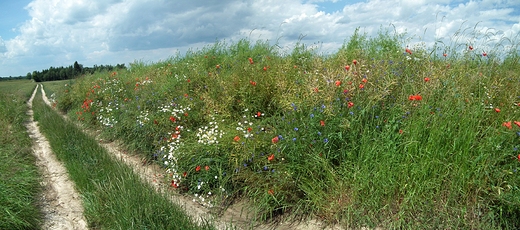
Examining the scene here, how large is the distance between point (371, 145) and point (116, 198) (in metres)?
3.03

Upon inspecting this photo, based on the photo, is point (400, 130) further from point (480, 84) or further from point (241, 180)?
point (241, 180)

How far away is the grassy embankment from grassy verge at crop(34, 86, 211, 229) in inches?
14.7

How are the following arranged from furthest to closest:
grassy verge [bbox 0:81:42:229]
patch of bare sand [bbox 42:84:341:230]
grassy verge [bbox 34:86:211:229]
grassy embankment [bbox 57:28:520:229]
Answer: grassy verge [bbox 0:81:42:229]
patch of bare sand [bbox 42:84:341:230]
grassy verge [bbox 34:86:211:229]
grassy embankment [bbox 57:28:520:229]

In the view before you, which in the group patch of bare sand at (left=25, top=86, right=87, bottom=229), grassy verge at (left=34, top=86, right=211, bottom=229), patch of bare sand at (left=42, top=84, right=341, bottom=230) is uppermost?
grassy verge at (left=34, top=86, right=211, bottom=229)

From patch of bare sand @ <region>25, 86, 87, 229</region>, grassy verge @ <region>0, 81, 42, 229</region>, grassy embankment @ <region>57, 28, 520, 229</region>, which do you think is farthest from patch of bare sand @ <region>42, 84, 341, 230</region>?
grassy verge @ <region>0, 81, 42, 229</region>

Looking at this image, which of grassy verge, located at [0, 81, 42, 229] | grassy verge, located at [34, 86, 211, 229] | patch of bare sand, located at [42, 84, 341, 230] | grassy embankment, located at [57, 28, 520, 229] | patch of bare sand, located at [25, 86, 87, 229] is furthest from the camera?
patch of bare sand, located at [25, 86, 87, 229]

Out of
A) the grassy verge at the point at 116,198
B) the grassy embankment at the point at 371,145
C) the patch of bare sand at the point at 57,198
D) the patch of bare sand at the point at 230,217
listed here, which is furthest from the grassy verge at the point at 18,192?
the patch of bare sand at the point at 230,217

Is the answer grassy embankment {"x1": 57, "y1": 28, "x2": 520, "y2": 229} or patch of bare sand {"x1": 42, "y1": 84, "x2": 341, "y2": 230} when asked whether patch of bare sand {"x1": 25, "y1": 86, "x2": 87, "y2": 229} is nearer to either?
grassy embankment {"x1": 57, "y1": 28, "x2": 520, "y2": 229}

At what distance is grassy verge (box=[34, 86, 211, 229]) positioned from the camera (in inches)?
139

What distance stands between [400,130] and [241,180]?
7.00 ft

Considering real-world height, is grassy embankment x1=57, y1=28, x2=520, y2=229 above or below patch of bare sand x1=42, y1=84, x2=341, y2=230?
above

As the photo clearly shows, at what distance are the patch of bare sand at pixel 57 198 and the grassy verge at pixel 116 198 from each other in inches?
7.3

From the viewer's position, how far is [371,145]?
3.85 m

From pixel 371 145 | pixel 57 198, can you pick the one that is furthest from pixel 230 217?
pixel 57 198
